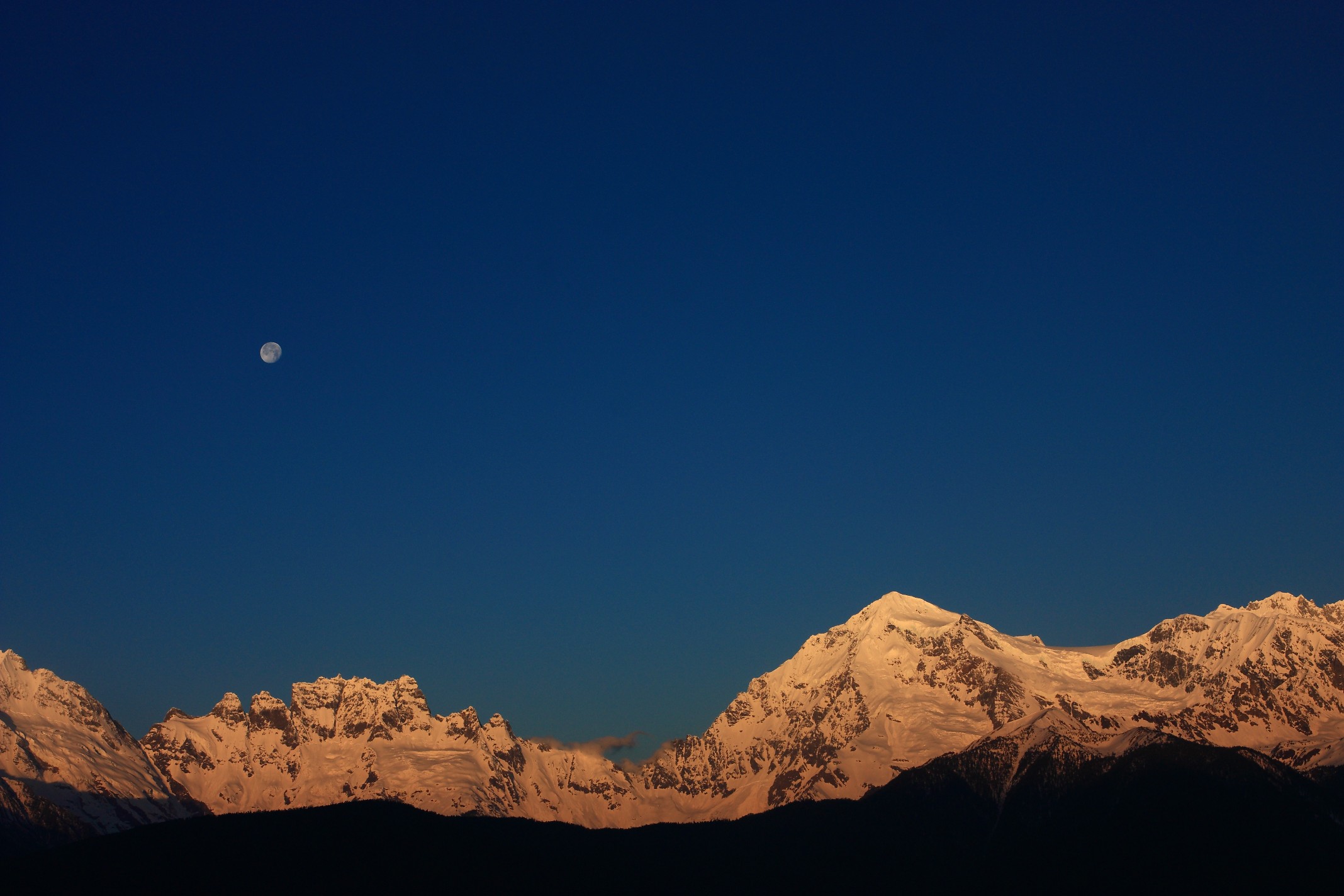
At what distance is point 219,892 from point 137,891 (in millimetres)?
12498

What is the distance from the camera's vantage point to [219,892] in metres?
197

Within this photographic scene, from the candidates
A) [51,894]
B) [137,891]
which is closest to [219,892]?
[137,891]

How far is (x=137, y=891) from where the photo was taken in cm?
19675

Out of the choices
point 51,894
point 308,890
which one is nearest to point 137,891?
point 51,894

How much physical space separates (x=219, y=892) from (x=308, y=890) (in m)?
13.4

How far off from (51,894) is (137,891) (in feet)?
41.0

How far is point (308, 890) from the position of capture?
199m

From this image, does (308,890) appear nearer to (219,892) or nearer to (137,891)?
(219,892)

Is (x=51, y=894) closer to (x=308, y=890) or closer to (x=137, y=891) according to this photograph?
(x=137, y=891)

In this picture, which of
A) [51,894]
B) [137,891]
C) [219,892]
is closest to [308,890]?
[219,892]

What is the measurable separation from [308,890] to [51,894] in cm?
3830

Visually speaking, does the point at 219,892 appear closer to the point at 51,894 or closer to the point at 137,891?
the point at 137,891
